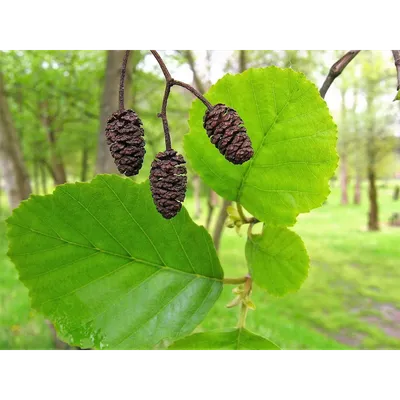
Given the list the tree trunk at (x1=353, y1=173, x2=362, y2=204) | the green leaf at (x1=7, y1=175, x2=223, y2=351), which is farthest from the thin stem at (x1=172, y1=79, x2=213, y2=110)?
the tree trunk at (x1=353, y1=173, x2=362, y2=204)

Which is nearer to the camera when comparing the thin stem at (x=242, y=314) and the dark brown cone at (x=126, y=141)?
the dark brown cone at (x=126, y=141)

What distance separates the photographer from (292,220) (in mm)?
305

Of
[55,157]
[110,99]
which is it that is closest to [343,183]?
[55,157]

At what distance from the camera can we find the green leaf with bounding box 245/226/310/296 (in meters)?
0.33

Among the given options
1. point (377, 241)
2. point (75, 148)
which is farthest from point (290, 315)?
point (75, 148)

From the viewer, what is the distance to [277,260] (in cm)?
34

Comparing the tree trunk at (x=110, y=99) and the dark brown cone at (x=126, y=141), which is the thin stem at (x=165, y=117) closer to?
the dark brown cone at (x=126, y=141)

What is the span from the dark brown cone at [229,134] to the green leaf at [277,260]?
0.42 feet

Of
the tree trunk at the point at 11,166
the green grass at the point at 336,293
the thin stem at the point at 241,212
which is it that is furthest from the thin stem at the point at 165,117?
the green grass at the point at 336,293

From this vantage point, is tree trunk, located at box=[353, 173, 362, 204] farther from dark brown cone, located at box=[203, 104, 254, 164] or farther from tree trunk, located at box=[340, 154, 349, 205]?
dark brown cone, located at box=[203, 104, 254, 164]

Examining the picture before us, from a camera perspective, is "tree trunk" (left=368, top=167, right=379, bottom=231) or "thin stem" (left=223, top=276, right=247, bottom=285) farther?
"tree trunk" (left=368, top=167, right=379, bottom=231)

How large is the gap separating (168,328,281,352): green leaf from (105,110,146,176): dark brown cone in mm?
168

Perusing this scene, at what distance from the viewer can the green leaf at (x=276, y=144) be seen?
A: 281 mm

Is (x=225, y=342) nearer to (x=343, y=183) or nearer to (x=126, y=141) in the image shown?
(x=126, y=141)
